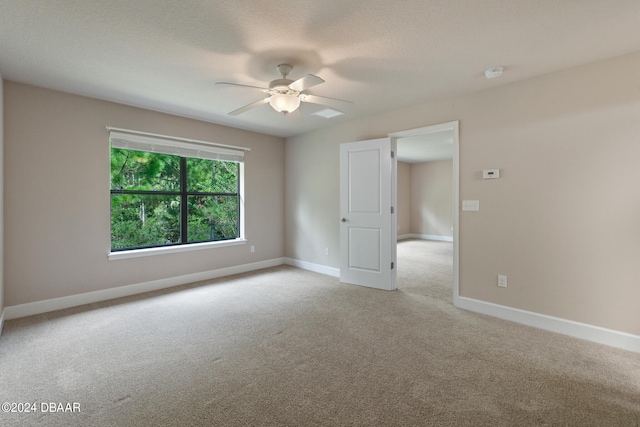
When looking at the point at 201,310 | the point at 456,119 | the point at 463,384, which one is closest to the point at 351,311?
the point at 463,384

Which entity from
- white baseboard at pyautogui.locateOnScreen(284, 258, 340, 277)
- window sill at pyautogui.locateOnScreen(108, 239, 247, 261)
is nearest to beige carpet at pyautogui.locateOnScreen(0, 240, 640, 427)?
window sill at pyautogui.locateOnScreen(108, 239, 247, 261)

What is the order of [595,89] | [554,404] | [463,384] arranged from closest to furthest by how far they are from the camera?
[554,404], [463,384], [595,89]

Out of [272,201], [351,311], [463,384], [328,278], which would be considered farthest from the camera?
[272,201]

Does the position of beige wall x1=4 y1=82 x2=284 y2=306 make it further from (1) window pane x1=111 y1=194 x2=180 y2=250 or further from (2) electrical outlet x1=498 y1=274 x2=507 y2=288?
(2) electrical outlet x1=498 y1=274 x2=507 y2=288

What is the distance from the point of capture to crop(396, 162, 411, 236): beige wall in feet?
30.5

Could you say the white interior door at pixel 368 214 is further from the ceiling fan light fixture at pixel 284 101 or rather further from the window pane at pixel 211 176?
the window pane at pixel 211 176

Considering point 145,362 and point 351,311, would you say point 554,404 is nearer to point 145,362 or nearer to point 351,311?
point 351,311

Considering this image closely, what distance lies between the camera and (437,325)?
288cm

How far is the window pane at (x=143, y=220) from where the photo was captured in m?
3.90

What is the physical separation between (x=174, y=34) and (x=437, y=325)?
3.41 metres

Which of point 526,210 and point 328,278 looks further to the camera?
point 328,278

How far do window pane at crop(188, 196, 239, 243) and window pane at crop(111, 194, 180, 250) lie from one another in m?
0.24

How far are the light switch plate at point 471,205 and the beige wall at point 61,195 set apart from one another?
4.01m

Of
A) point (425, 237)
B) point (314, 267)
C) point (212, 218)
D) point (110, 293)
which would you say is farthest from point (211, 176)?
point (425, 237)
